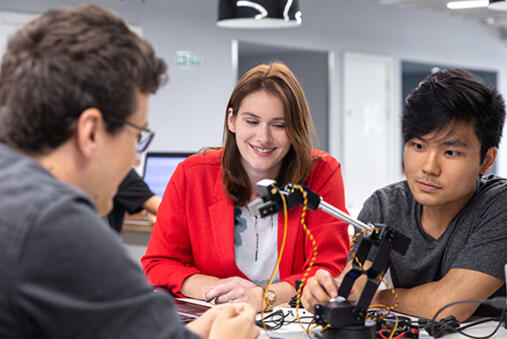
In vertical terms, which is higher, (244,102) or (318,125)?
(244,102)

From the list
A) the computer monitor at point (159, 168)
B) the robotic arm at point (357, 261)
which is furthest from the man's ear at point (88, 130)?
the computer monitor at point (159, 168)

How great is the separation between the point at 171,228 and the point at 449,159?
92 centimetres

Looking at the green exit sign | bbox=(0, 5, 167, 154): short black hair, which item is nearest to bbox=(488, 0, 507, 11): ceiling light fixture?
bbox=(0, 5, 167, 154): short black hair

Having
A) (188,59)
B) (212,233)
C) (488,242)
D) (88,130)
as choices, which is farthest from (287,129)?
(188,59)

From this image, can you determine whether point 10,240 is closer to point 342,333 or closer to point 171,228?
point 342,333

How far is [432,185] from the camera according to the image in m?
1.78

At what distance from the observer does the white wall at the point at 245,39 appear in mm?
6625

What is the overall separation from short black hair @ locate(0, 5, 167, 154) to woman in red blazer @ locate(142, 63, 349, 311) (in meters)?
1.03

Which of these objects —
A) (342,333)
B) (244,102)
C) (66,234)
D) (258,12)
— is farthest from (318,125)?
(66,234)

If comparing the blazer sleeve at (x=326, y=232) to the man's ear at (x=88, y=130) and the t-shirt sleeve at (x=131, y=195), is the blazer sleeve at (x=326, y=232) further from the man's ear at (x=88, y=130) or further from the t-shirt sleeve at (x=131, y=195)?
the t-shirt sleeve at (x=131, y=195)

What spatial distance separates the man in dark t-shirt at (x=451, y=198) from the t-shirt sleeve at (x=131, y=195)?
1.93m

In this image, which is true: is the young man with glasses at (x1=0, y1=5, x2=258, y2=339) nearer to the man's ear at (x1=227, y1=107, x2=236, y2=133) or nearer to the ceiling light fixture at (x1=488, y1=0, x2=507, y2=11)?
the man's ear at (x1=227, y1=107, x2=236, y2=133)

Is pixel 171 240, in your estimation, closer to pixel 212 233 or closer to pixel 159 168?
pixel 212 233

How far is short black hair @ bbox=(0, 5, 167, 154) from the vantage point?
3.07ft
